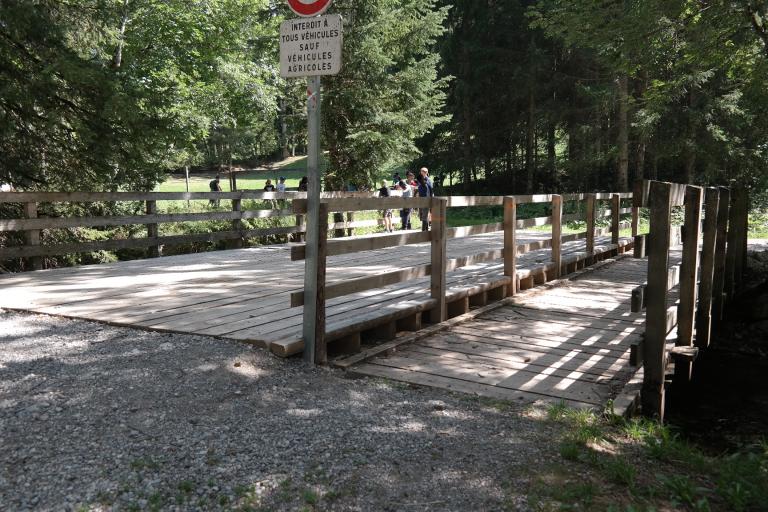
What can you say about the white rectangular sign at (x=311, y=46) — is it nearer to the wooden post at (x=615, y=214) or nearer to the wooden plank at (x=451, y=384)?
the wooden plank at (x=451, y=384)

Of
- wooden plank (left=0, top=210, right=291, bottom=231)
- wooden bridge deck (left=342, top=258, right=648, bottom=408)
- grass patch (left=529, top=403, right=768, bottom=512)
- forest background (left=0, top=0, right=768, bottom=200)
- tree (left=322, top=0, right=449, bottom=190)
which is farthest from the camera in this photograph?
tree (left=322, top=0, right=449, bottom=190)

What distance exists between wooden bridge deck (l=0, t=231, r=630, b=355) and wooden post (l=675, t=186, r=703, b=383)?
2.12m

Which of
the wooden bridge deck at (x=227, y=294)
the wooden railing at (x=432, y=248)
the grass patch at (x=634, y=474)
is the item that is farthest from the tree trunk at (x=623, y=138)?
the grass patch at (x=634, y=474)

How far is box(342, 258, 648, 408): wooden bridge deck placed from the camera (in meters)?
4.61

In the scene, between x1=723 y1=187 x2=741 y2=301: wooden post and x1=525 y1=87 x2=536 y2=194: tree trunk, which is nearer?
x1=723 y1=187 x2=741 y2=301: wooden post

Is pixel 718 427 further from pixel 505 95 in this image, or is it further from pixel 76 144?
pixel 505 95

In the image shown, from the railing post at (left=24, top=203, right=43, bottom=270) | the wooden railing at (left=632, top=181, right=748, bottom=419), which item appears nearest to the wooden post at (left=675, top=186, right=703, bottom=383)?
the wooden railing at (left=632, top=181, right=748, bottom=419)

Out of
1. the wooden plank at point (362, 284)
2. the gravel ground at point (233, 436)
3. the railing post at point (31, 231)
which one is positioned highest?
the railing post at point (31, 231)

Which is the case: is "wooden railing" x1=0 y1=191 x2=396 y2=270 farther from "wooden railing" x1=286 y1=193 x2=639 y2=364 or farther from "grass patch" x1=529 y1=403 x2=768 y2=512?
"grass patch" x1=529 y1=403 x2=768 y2=512

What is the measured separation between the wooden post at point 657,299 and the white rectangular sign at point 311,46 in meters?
2.49

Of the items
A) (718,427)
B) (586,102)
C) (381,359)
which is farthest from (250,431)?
(586,102)

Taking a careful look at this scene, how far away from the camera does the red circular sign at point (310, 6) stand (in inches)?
177

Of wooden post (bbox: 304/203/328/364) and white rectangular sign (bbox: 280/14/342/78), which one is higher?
white rectangular sign (bbox: 280/14/342/78)

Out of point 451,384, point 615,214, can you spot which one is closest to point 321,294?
point 451,384
